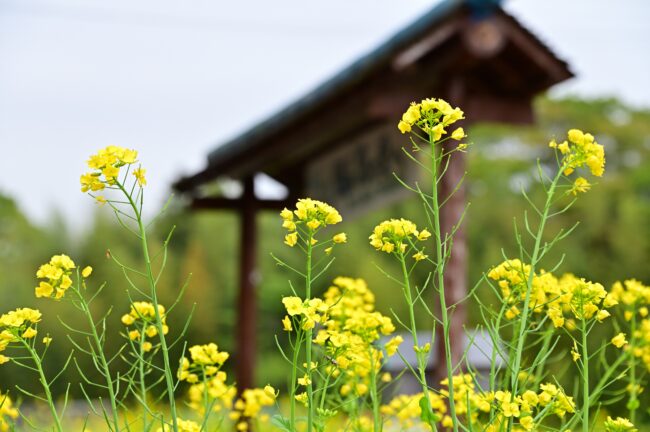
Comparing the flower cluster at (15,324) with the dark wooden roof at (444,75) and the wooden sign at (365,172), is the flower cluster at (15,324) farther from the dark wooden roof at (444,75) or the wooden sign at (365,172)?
the wooden sign at (365,172)

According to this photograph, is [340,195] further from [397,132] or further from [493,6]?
[493,6]

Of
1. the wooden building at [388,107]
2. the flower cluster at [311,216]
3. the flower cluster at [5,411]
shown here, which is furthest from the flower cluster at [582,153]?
the wooden building at [388,107]

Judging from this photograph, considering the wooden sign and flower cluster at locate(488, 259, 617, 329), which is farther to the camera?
the wooden sign

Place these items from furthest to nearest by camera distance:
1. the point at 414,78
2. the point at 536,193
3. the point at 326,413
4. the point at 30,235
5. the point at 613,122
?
the point at 613,122
the point at 30,235
the point at 536,193
the point at 414,78
the point at 326,413

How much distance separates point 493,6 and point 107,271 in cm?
1283

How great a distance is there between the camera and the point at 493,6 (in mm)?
4750

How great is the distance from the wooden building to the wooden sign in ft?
0.03

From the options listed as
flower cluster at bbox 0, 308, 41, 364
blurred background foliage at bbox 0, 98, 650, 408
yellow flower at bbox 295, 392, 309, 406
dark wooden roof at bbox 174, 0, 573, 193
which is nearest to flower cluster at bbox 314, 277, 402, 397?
yellow flower at bbox 295, 392, 309, 406

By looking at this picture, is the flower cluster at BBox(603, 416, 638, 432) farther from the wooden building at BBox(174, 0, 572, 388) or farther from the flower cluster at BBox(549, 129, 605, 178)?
the wooden building at BBox(174, 0, 572, 388)

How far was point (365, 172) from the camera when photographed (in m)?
6.09

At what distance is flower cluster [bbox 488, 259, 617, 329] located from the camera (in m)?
1.76

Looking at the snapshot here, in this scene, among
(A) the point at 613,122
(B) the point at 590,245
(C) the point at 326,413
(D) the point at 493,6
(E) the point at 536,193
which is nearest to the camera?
(C) the point at 326,413

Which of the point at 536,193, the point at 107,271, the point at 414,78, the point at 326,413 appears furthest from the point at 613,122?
the point at 326,413

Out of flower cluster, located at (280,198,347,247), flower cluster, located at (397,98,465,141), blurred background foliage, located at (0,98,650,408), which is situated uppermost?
flower cluster, located at (397,98,465,141)
